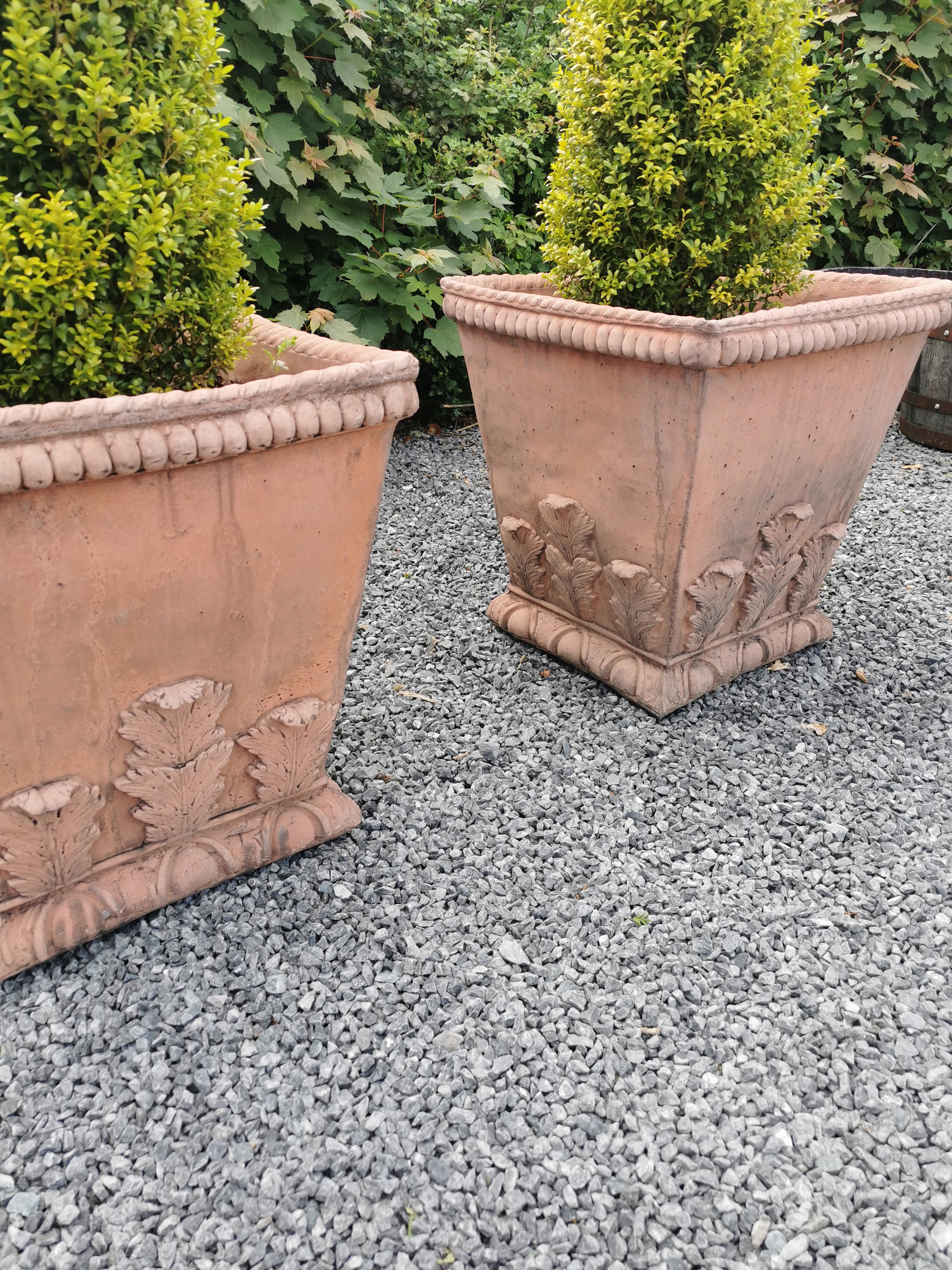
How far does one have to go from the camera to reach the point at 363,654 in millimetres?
2793

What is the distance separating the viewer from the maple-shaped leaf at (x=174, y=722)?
166 cm

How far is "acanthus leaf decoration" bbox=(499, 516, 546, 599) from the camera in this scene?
105 inches

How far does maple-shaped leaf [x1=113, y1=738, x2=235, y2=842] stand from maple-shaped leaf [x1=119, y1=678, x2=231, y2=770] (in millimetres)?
14

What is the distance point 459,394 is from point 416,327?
1.51 feet

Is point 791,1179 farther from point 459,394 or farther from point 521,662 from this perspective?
point 459,394

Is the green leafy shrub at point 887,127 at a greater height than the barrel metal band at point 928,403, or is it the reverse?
the green leafy shrub at point 887,127

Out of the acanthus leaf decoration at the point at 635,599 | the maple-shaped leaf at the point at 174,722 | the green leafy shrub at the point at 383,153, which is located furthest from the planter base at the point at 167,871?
the green leafy shrub at the point at 383,153

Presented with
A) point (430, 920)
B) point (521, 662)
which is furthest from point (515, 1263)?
point (521, 662)

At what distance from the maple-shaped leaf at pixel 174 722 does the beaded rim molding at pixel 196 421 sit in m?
0.41

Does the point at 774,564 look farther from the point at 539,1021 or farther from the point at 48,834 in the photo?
the point at 48,834

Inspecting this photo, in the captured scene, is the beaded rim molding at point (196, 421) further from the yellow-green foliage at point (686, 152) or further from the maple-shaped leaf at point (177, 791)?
the yellow-green foliage at point (686, 152)

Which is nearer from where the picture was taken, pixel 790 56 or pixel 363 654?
pixel 790 56

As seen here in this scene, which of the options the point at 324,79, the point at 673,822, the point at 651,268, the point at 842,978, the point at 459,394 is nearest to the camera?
the point at 842,978

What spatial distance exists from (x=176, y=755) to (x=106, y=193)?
3.06 feet
